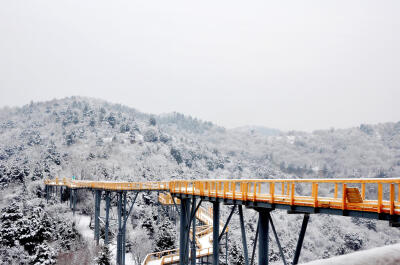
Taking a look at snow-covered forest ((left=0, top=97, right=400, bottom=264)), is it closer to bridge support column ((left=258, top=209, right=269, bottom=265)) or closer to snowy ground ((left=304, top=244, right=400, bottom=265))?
bridge support column ((left=258, top=209, right=269, bottom=265))

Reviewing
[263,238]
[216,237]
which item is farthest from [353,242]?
[263,238]

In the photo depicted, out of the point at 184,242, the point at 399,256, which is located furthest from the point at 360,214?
the point at 184,242

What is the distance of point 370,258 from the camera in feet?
5.61

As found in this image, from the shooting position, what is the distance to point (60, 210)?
55.5 meters

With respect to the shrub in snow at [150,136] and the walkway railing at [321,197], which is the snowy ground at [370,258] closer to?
the walkway railing at [321,197]

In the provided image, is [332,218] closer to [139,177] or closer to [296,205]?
[139,177]

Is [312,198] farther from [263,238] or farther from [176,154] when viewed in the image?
[176,154]

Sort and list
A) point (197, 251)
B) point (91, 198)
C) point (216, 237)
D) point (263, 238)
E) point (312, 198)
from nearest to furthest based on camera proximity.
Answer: point (312, 198) < point (263, 238) < point (216, 237) < point (197, 251) < point (91, 198)

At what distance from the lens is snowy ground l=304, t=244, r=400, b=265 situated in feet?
5.23

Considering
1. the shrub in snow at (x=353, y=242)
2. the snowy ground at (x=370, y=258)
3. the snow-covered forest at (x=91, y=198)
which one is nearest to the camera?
the snowy ground at (x=370, y=258)

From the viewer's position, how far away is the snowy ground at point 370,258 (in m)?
1.59

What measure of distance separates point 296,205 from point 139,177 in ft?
286

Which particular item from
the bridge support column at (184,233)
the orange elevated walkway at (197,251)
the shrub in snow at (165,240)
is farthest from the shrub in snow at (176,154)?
the bridge support column at (184,233)

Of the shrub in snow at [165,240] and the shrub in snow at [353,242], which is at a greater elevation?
the shrub in snow at [165,240]
